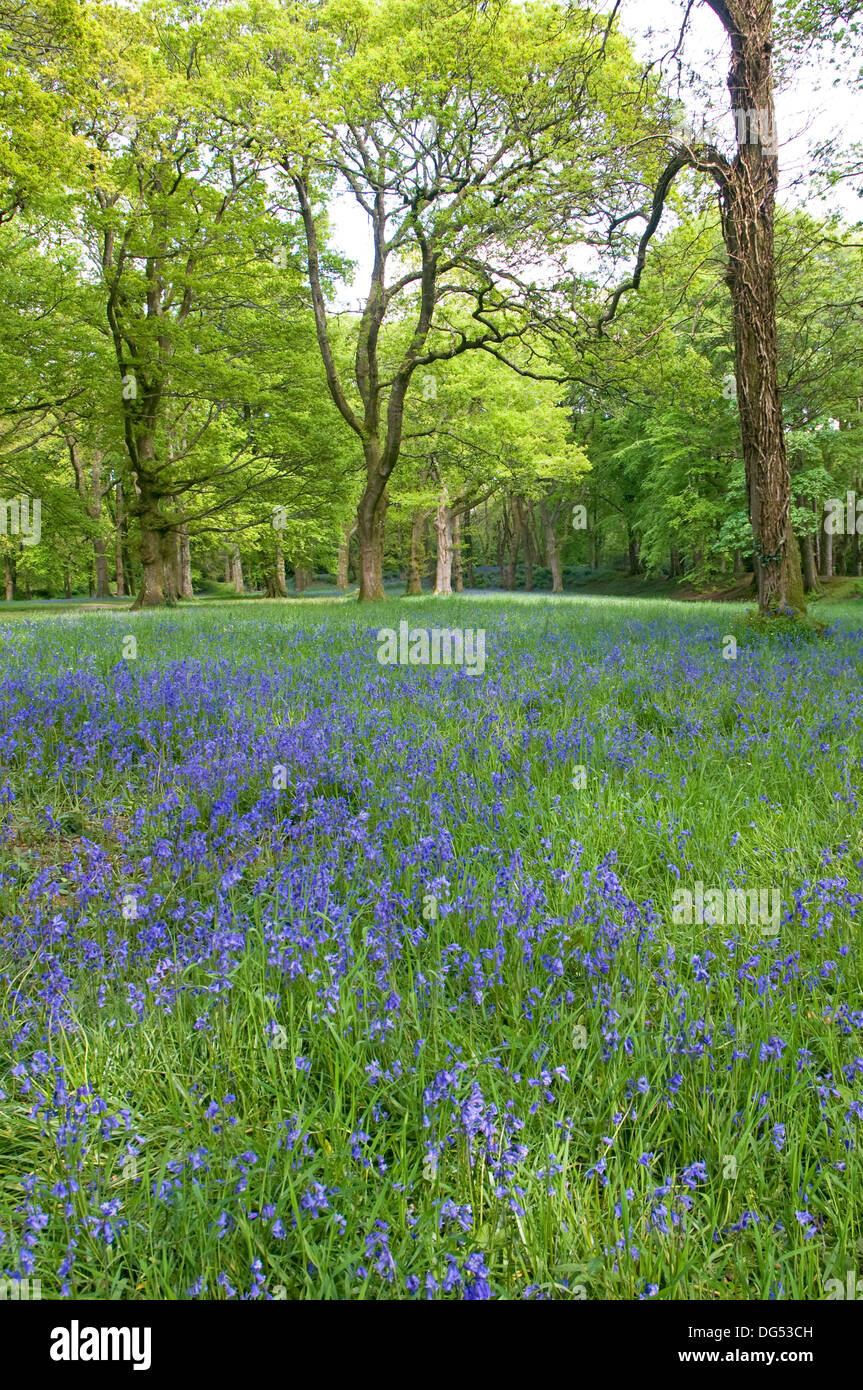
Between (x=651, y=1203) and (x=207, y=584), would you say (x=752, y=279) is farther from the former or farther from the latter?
(x=207, y=584)

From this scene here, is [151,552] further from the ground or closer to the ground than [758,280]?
closer to the ground

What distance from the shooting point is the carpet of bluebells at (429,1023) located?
4.96 feet

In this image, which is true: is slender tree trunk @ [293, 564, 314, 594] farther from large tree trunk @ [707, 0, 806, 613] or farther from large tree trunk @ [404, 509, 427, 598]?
large tree trunk @ [707, 0, 806, 613]

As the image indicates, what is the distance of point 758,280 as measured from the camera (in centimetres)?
1005

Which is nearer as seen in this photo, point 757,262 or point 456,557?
point 757,262

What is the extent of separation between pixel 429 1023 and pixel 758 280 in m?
11.3

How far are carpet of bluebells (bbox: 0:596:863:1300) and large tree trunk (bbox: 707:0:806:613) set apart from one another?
654cm

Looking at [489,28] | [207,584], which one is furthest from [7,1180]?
[207,584]

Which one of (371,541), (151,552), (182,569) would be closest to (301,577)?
(182,569)

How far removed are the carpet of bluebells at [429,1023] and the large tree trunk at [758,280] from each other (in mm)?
6544

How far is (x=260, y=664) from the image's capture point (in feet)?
26.0

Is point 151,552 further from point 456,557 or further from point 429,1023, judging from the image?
point 456,557

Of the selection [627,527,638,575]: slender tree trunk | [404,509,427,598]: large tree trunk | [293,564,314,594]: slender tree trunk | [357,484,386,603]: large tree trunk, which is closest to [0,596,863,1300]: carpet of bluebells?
[357,484,386,603]: large tree trunk

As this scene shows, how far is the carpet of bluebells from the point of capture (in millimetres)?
1513
